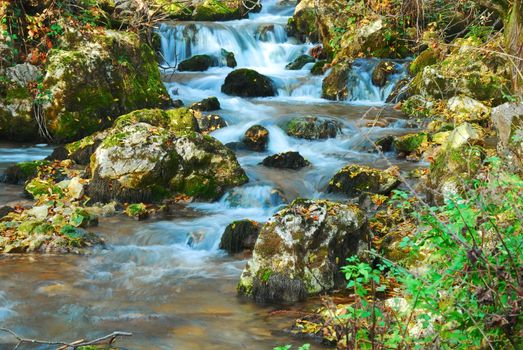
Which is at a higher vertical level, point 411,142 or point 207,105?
point 207,105

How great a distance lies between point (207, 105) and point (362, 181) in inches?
239

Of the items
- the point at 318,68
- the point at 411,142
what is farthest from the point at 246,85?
the point at 411,142

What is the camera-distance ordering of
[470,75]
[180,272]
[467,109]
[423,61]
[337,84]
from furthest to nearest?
[337,84] → [423,61] → [470,75] → [467,109] → [180,272]

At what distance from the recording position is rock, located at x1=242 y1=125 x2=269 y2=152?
1258cm

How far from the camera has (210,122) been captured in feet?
44.7

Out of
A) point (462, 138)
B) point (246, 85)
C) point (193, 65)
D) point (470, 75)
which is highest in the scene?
point (193, 65)

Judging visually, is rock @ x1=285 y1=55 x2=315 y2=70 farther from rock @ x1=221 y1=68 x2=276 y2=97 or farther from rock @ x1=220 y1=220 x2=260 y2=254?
rock @ x1=220 y1=220 x2=260 y2=254

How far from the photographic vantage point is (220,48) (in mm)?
20484

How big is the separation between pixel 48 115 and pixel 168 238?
5971mm

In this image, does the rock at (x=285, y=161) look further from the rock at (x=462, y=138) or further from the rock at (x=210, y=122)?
the rock at (x=462, y=138)

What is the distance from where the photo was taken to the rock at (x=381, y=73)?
16.5 m

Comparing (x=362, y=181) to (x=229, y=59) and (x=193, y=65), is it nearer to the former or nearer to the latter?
(x=193, y=65)

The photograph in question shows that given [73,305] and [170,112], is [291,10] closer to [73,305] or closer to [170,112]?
[170,112]

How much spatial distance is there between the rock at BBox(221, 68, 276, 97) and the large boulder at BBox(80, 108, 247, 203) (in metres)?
6.19
